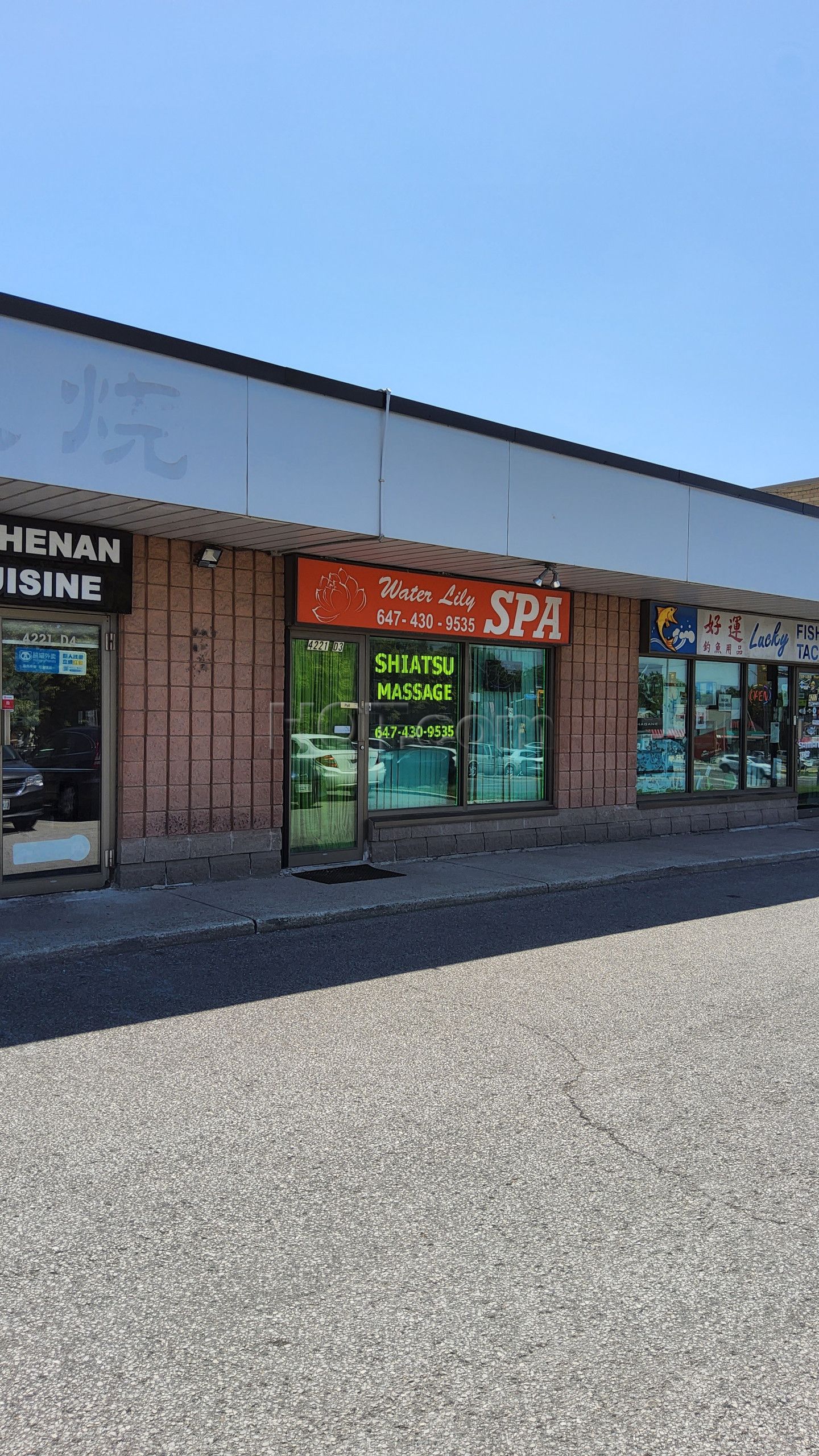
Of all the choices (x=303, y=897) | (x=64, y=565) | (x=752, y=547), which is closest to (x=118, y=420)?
(x=64, y=565)

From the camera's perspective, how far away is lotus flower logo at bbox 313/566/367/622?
1085 centimetres

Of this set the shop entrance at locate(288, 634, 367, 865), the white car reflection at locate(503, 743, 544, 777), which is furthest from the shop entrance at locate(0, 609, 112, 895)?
the white car reflection at locate(503, 743, 544, 777)

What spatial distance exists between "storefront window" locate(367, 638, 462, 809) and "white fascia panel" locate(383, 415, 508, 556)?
6.44 ft

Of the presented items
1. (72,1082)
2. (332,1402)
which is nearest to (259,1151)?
(72,1082)

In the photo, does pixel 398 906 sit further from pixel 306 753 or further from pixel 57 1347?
pixel 57 1347

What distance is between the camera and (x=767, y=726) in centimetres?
1766

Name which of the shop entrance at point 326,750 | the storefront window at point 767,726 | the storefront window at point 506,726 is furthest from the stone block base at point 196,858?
the storefront window at point 767,726

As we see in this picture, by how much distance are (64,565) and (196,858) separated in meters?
2.93

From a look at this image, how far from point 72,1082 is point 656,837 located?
1108 centimetres

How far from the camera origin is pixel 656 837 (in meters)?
14.9

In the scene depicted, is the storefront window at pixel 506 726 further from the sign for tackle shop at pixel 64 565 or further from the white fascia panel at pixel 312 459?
the sign for tackle shop at pixel 64 565

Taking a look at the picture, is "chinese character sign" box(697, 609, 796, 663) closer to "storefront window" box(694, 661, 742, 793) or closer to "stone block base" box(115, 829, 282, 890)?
"storefront window" box(694, 661, 742, 793)

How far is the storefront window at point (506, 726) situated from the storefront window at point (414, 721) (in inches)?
11.9

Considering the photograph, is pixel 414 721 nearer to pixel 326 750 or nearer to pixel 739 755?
pixel 326 750
